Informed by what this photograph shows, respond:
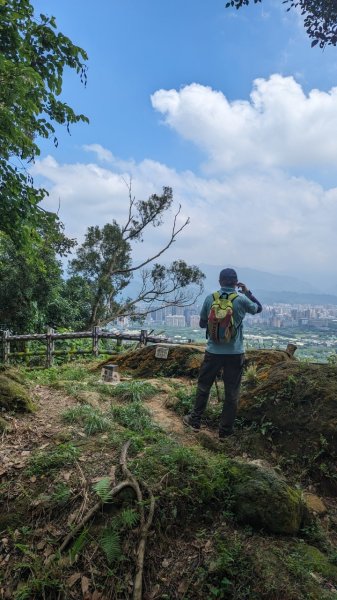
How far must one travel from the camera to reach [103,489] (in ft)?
10.6

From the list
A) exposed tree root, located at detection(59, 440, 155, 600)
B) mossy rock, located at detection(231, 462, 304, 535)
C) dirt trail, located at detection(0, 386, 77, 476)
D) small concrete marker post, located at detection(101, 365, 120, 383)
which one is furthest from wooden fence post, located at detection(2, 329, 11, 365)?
mossy rock, located at detection(231, 462, 304, 535)

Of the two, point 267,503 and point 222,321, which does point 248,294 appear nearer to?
point 222,321

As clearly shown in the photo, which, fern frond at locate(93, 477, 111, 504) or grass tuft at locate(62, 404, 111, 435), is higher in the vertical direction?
grass tuft at locate(62, 404, 111, 435)

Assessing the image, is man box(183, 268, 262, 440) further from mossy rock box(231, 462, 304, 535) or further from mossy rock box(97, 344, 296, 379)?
mossy rock box(97, 344, 296, 379)

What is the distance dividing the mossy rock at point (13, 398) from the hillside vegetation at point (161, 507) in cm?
1

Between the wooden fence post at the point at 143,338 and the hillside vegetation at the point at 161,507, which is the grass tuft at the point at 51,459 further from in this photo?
the wooden fence post at the point at 143,338

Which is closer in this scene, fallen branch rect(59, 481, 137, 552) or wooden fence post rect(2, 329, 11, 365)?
fallen branch rect(59, 481, 137, 552)

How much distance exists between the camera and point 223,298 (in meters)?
5.20

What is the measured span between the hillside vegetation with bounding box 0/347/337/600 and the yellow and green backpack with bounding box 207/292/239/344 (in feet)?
4.20

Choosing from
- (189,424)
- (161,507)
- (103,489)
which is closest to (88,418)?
(189,424)

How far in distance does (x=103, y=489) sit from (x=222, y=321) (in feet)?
8.40

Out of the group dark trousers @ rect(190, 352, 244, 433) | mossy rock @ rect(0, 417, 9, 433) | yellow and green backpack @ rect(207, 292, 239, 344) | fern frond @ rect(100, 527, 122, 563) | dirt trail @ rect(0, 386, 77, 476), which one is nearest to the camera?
fern frond @ rect(100, 527, 122, 563)

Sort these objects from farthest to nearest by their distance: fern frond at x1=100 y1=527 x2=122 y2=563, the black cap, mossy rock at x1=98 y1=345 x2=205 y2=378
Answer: mossy rock at x1=98 y1=345 x2=205 y2=378
the black cap
fern frond at x1=100 y1=527 x2=122 y2=563

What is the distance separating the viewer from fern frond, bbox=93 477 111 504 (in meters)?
3.12
